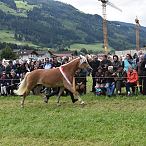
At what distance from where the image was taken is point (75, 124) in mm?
12102

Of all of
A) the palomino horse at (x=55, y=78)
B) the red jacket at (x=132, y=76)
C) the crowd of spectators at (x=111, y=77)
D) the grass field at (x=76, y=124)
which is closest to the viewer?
the grass field at (x=76, y=124)

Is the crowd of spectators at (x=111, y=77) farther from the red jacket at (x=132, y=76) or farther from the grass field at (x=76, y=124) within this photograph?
the grass field at (x=76, y=124)

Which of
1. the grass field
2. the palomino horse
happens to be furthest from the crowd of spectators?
the palomino horse

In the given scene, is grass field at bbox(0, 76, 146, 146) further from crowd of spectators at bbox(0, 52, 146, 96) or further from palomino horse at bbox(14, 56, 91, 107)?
crowd of spectators at bbox(0, 52, 146, 96)

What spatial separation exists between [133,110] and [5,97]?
8.24m

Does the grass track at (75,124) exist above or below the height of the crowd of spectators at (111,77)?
below

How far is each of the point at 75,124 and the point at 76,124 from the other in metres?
0.04

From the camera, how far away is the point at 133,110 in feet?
47.9

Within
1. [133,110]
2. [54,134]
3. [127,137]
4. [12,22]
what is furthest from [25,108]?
[12,22]

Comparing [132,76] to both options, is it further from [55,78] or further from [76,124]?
[76,124]

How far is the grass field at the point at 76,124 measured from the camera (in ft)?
33.4

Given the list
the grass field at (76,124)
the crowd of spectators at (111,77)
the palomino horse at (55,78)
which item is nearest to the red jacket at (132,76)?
the crowd of spectators at (111,77)

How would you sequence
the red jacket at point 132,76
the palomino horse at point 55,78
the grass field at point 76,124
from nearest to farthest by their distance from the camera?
the grass field at point 76,124
the palomino horse at point 55,78
the red jacket at point 132,76

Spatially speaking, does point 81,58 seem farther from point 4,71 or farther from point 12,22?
point 12,22
